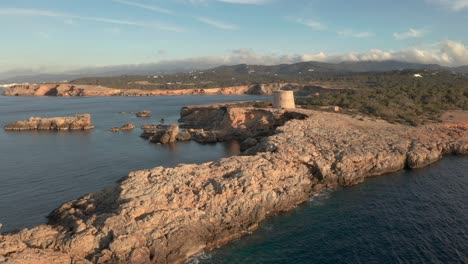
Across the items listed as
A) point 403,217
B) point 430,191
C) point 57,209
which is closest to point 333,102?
point 430,191

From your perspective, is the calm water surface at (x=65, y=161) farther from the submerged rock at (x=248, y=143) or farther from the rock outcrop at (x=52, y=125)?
the rock outcrop at (x=52, y=125)

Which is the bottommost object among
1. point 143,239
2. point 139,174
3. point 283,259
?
point 283,259

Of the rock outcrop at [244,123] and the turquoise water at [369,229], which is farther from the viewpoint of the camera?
the rock outcrop at [244,123]

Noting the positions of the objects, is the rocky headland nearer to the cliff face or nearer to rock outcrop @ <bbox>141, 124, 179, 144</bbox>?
rock outcrop @ <bbox>141, 124, 179, 144</bbox>

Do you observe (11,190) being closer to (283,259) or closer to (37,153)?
(37,153)

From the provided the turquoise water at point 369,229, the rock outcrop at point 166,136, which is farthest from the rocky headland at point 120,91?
the turquoise water at point 369,229

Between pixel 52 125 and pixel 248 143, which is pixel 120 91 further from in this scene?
pixel 248 143

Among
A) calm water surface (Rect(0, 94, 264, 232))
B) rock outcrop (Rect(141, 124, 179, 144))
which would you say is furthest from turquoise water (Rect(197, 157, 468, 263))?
rock outcrop (Rect(141, 124, 179, 144))
